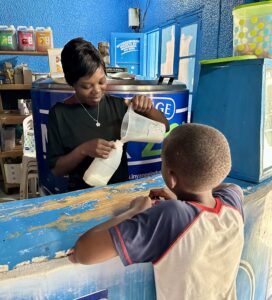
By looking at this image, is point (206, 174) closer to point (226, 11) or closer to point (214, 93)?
point (214, 93)

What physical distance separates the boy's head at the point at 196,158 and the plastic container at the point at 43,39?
10.7 ft

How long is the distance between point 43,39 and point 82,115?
2688mm

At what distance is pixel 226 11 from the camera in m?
2.31

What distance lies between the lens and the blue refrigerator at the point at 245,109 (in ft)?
3.25

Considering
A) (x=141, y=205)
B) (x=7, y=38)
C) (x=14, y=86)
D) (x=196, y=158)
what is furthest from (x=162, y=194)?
(x=7, y=38)

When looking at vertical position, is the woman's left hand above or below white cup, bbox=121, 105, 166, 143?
above

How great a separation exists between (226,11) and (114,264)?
228cm

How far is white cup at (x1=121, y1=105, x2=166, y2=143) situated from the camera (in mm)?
1057

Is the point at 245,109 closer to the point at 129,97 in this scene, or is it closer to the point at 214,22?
the point at 129,97

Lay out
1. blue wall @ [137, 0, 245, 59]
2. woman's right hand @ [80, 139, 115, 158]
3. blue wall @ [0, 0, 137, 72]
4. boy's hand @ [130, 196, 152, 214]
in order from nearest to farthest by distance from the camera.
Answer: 1. boy's hand @ [130, 196, 152, 214]
2. woman's right hand @ [80, 139, 115, 158]
3. blue wall @ [137, 0, 245, 59]
4. blue wall @ [0, 0, 137, 72]

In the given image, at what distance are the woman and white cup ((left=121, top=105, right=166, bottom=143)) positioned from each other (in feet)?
0.18

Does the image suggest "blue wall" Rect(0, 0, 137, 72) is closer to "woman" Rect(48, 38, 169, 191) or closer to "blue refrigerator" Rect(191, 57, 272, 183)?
"woman" Rect(48, 38, 169, 191)

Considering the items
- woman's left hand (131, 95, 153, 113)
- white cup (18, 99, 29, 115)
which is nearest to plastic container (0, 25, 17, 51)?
white cup (18, 99, 29, 115)

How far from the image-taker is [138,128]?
1074mm
